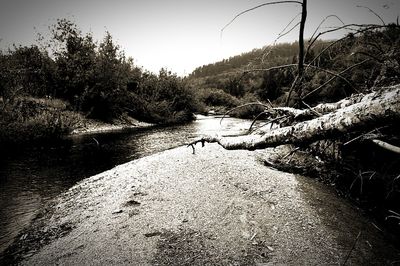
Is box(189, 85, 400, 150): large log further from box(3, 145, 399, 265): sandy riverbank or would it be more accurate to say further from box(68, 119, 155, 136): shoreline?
box(68, 119, 155, 136): shoreline

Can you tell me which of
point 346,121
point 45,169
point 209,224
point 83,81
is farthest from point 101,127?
point 346,121

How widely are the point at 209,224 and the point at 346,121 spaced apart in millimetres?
1908

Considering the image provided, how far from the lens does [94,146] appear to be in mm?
8242

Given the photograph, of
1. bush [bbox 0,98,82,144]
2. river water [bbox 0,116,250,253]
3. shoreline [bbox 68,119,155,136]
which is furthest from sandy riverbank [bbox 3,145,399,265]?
shoreline [bbox 68,119,155,136]

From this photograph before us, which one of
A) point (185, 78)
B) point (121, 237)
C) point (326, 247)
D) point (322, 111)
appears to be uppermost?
point (185, 78)

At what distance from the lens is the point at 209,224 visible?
2891mm

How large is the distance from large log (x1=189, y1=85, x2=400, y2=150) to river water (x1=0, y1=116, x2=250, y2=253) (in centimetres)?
325

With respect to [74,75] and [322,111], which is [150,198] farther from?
[74,75]

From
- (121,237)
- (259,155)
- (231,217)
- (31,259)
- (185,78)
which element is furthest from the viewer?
(185,78)

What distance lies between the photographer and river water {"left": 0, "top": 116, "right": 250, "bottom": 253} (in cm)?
352

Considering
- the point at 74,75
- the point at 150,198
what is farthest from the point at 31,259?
the point at 74,75

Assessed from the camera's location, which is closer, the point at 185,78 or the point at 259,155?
the point at 259,155

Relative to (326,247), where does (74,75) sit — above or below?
above

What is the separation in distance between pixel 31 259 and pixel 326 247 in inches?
119
